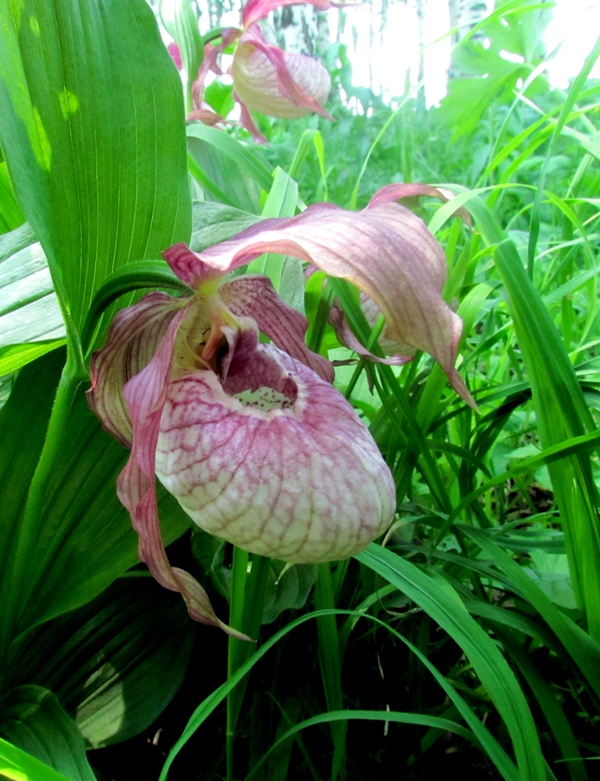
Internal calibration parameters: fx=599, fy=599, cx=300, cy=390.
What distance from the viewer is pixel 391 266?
1.40ft

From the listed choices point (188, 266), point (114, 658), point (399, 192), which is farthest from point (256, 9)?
point (114, 658)

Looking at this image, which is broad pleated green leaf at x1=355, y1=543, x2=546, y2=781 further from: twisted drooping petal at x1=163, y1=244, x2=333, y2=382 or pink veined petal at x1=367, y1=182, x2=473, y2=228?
pink veined petal at x1=367, y1=182, x2=473, y2=228

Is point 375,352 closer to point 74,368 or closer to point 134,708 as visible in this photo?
point 74,368

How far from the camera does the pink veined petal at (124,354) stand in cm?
60

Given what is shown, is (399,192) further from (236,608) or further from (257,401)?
(236,608)

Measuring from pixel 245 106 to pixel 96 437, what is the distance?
141 cm

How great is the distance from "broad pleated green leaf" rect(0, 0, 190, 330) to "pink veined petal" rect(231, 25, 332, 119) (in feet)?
4.02

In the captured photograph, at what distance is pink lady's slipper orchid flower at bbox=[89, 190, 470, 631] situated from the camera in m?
0.43

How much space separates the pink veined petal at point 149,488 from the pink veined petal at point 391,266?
0.16 m

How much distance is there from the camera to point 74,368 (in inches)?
22.5

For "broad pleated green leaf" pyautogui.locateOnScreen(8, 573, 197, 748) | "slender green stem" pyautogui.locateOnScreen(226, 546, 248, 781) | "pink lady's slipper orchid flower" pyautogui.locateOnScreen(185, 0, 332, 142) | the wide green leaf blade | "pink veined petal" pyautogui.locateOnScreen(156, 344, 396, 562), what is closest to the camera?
the wide green leaf blade

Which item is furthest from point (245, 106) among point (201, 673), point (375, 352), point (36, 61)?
point (201, 673)

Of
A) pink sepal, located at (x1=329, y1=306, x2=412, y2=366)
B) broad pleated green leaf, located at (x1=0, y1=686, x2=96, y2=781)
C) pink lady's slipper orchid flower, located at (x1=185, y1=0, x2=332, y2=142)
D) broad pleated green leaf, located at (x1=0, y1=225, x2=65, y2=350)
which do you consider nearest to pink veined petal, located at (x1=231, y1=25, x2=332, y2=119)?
pink lady's slipper orchid flower, located at (x1=185, y1=0, x2=332, y2=142)

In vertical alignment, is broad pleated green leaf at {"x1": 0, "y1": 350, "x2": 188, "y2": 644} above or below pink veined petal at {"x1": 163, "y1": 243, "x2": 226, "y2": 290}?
below
